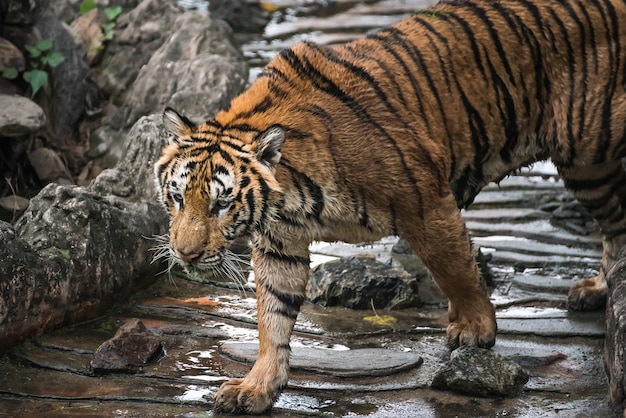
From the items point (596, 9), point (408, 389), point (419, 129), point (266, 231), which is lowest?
point (408, 389)

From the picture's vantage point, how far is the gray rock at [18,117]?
22.2 feet

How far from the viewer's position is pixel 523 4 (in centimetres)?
536

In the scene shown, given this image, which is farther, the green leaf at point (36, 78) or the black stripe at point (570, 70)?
the green leaf at point (36, 78)

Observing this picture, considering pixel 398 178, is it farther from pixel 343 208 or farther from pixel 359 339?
pixel 359 339

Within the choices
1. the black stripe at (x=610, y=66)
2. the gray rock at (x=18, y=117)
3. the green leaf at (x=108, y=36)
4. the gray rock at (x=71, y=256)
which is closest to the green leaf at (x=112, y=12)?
the green leaf at (x=108, y=36)

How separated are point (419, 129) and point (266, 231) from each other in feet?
2.94

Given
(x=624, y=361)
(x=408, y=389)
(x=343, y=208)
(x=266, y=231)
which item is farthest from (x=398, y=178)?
(x=624, y=361)

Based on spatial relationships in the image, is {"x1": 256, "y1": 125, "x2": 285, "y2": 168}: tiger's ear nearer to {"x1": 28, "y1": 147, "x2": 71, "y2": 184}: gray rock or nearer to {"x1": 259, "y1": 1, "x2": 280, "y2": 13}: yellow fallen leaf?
{"x1": 28, "y1": 147, "x2": 71, "y2": 184}: gray rock

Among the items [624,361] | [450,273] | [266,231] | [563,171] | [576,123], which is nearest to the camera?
[624,361]

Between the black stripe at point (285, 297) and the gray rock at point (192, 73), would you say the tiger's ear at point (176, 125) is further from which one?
the gray rock at point (192, 73)

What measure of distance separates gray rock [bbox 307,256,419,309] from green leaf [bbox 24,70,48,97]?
9.19ft

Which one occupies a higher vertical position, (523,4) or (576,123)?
(523,4)

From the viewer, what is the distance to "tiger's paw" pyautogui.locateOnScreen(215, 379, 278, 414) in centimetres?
443

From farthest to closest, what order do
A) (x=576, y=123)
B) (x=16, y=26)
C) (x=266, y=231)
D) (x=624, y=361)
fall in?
(x=16, y=26) < (x=576, y=123) < (x=266, y=231) < (x=624, y=361)
